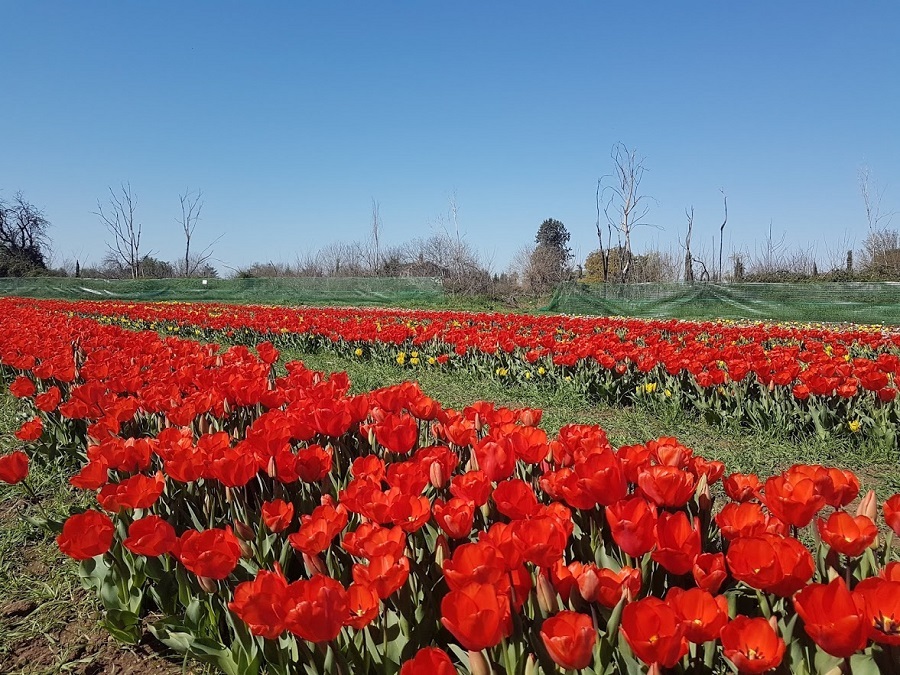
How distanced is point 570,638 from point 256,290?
3572 centimetres

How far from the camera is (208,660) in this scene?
166 cm

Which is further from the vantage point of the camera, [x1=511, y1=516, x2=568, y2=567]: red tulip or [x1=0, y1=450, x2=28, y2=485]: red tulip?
[x1=0, y1=450, x2=28, y2=485]: red tulip

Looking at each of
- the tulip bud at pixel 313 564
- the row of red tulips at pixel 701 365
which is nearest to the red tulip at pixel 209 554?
the tulip bud at pixel 313 564

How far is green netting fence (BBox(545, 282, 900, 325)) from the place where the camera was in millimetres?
16484

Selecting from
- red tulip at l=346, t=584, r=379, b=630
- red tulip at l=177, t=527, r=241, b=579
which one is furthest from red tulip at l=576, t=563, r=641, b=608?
→ red tulip at l=177, t=527, r=241, b=579

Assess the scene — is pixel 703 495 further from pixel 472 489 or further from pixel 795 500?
pixel 472 489

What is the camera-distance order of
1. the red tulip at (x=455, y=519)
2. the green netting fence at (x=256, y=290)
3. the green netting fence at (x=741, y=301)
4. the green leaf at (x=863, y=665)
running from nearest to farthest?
the green leaf at (x=863, y=665), the red tulip at (x=455, y=519), the green netting fence at (x=741, y=301), the green netting fence at (x=256, y=290)

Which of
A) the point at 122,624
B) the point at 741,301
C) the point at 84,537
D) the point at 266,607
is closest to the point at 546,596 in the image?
the point at 266,607

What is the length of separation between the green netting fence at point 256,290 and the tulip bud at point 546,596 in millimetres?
28471

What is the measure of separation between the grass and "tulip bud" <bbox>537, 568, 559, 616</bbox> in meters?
3.16

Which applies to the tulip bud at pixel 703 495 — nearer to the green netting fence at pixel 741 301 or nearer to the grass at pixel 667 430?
the grass at pixel 667 430

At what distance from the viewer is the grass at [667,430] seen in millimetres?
4137

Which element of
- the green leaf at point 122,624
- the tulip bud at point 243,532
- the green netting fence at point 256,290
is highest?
the green netting fence at point 256,290

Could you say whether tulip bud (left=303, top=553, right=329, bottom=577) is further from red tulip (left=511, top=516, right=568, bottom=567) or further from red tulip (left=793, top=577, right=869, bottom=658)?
red tulip (left=793, top=577, right=869, bottom=658)
